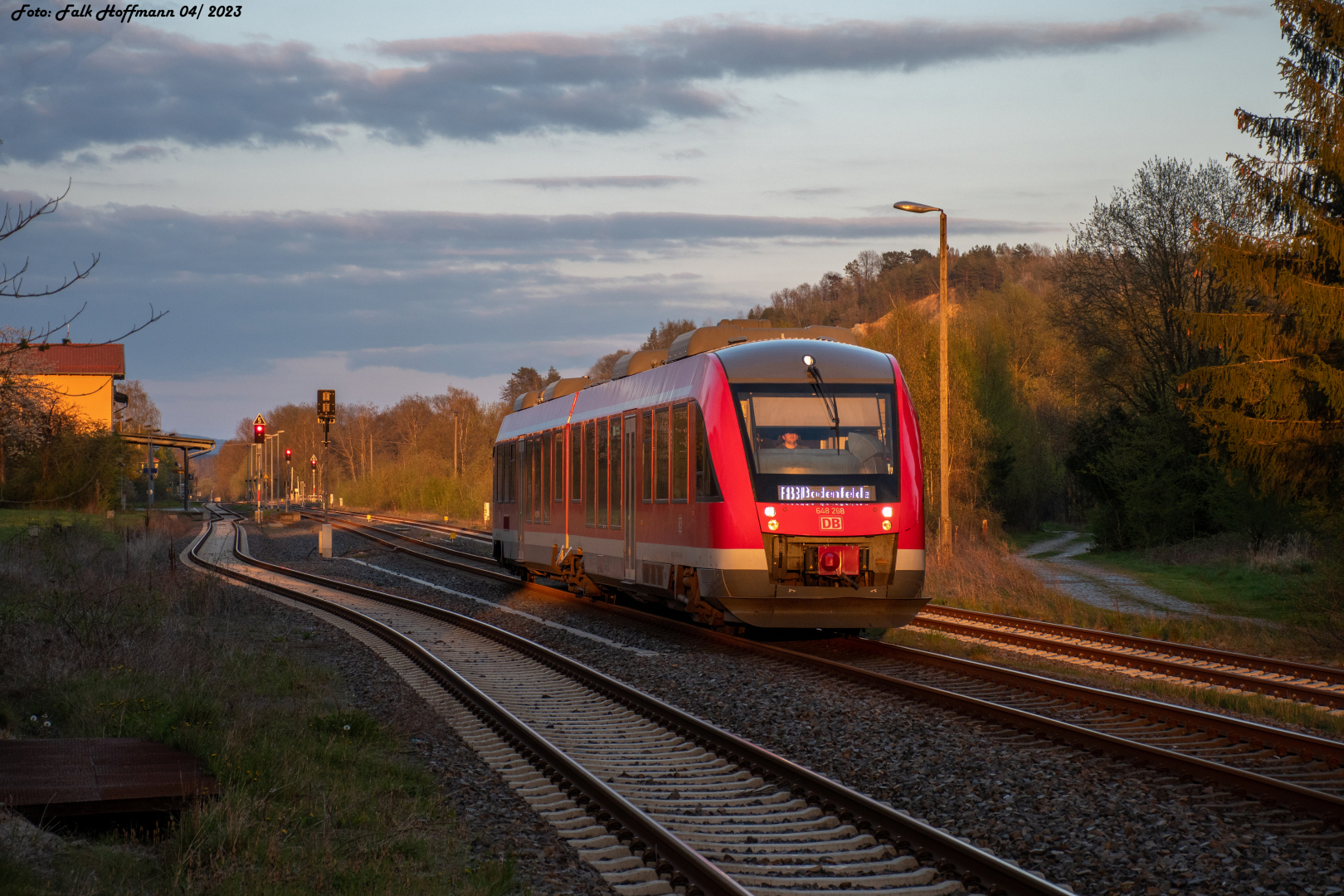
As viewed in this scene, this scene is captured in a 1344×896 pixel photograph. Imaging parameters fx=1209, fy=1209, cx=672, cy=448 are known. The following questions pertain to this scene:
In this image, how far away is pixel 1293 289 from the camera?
19156 millimetres

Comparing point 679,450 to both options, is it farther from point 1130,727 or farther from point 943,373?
point 943,373

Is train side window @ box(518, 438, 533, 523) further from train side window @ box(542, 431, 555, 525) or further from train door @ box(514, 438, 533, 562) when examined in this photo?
train side window @ box(542, 431, 555, 525)

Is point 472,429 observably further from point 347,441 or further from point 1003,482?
point 1003,482

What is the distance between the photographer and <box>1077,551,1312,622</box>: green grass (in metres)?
19.5

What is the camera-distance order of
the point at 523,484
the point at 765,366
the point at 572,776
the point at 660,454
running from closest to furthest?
the point at 572,776, the point at 765,366, the point at 660,454, the point at 523,484

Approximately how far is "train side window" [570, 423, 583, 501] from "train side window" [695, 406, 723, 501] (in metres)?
5.40

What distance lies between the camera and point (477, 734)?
9953 mm

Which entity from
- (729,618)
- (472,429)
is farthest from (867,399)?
(472,429)

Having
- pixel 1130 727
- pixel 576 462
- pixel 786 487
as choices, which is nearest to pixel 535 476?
pixel 576 462

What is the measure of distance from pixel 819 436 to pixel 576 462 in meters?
6.67

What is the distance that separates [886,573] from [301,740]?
704 centimetres

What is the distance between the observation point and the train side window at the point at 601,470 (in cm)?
1812

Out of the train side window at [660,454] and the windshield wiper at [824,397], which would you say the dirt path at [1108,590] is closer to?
the windshield wiper at [824,397]

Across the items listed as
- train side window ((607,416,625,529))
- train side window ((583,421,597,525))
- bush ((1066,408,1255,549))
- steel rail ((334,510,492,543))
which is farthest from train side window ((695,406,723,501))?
steel rail ((334,510,492,543))
